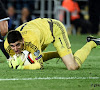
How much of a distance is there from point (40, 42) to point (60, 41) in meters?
0.55

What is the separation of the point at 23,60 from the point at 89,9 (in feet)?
Answer: 45.8

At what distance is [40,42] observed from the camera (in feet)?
31.4

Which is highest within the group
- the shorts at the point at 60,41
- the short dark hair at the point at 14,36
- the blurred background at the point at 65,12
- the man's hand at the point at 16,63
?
the short dark hair at the point at 14,36

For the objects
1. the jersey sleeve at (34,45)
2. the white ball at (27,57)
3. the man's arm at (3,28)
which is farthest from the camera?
the man's arm at (3,28)

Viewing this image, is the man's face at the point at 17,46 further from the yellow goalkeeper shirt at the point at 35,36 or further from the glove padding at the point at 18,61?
the glove padding at the point at 18,61

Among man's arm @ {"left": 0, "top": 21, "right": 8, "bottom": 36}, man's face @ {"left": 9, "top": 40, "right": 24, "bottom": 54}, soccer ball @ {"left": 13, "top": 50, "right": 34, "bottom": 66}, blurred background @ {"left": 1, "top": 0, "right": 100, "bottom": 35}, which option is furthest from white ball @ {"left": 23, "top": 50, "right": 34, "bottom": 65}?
blurred background @ {"left": 1, "top": 0, "right": 100, "bottom": 35}

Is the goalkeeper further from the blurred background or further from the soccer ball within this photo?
the blurred background

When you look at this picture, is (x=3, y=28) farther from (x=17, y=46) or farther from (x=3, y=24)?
(x=17, y=46)

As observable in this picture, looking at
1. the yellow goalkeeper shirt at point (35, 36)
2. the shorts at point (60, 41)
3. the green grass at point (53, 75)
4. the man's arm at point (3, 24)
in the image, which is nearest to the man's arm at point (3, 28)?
the man's arm at point (3, 24)

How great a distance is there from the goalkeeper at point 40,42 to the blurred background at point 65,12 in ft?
36.1

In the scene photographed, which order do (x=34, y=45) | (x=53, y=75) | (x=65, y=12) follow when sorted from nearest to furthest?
(x=53, y=75)
(x=34, y=45)
(x=65, y=12)

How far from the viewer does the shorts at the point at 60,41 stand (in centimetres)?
988

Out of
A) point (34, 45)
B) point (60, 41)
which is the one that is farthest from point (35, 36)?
point (60, 41)

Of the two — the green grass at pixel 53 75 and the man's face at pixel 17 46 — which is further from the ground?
the man's face at pixel 17 46
